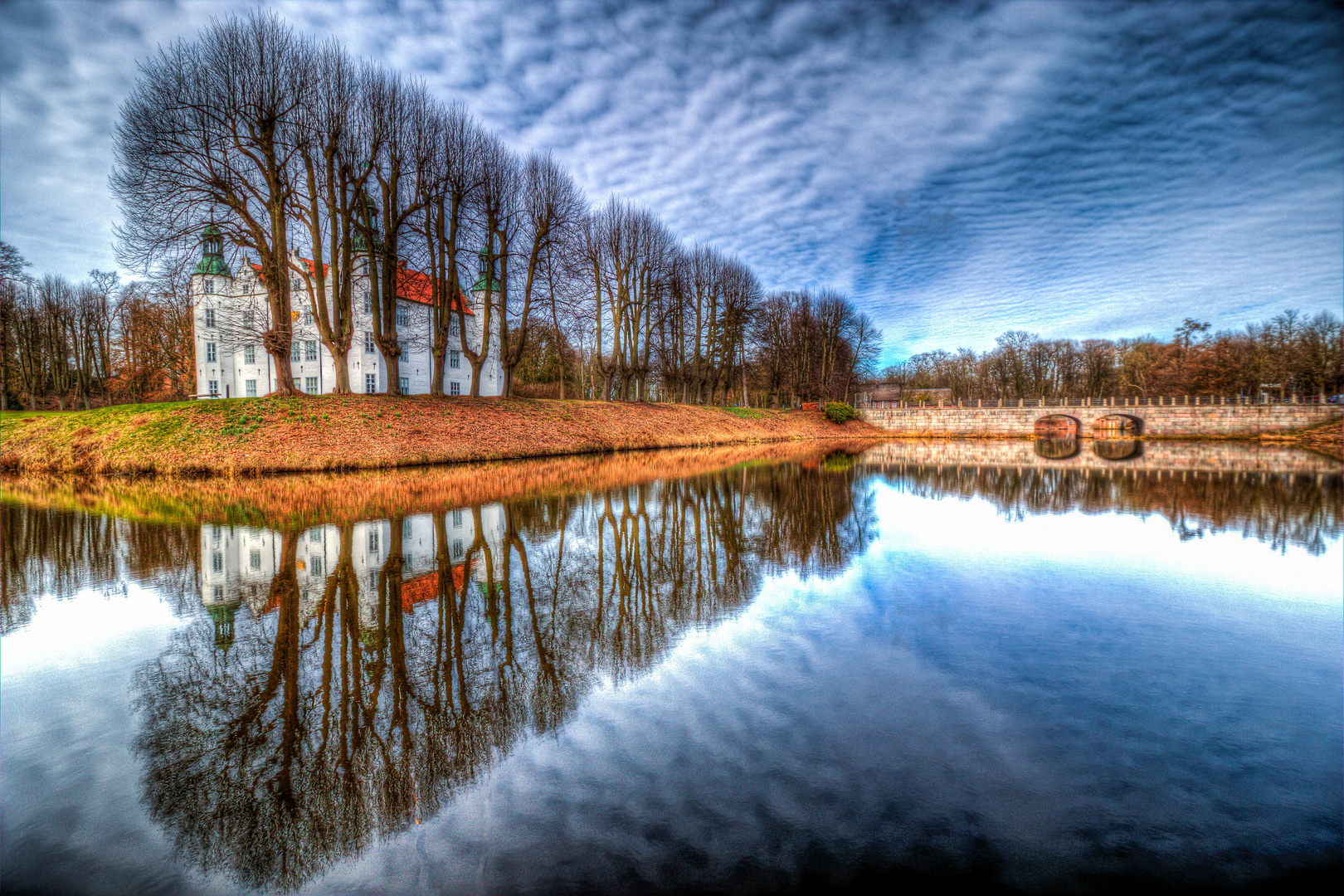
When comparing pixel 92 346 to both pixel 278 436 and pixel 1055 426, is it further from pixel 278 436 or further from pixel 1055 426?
pixel 1055 426

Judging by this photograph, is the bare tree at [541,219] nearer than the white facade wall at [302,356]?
Yes

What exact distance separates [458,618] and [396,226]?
21697 millimetres

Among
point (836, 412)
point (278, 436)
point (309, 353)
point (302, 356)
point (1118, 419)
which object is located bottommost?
point (1118, 419)

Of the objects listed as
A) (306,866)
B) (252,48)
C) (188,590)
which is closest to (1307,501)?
(306,866)

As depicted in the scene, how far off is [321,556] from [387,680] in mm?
3851

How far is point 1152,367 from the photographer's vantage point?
220 ft

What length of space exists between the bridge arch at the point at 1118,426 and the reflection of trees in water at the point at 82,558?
64049 mm

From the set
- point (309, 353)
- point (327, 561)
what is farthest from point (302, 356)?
point (327, 561)

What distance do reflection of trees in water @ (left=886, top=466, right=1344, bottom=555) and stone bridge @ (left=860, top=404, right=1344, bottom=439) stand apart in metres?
35.4

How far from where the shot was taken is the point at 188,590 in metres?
5.41

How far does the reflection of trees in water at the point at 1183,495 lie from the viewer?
9.08 meters

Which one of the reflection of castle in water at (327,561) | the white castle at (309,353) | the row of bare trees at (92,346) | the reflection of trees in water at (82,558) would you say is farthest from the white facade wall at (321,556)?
the row of bare trees at (92,346)

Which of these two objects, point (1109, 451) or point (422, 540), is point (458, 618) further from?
point (1109, 451)

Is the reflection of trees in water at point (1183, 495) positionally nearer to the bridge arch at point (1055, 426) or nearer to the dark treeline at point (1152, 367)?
the dark treeline at point (1152, 367)
